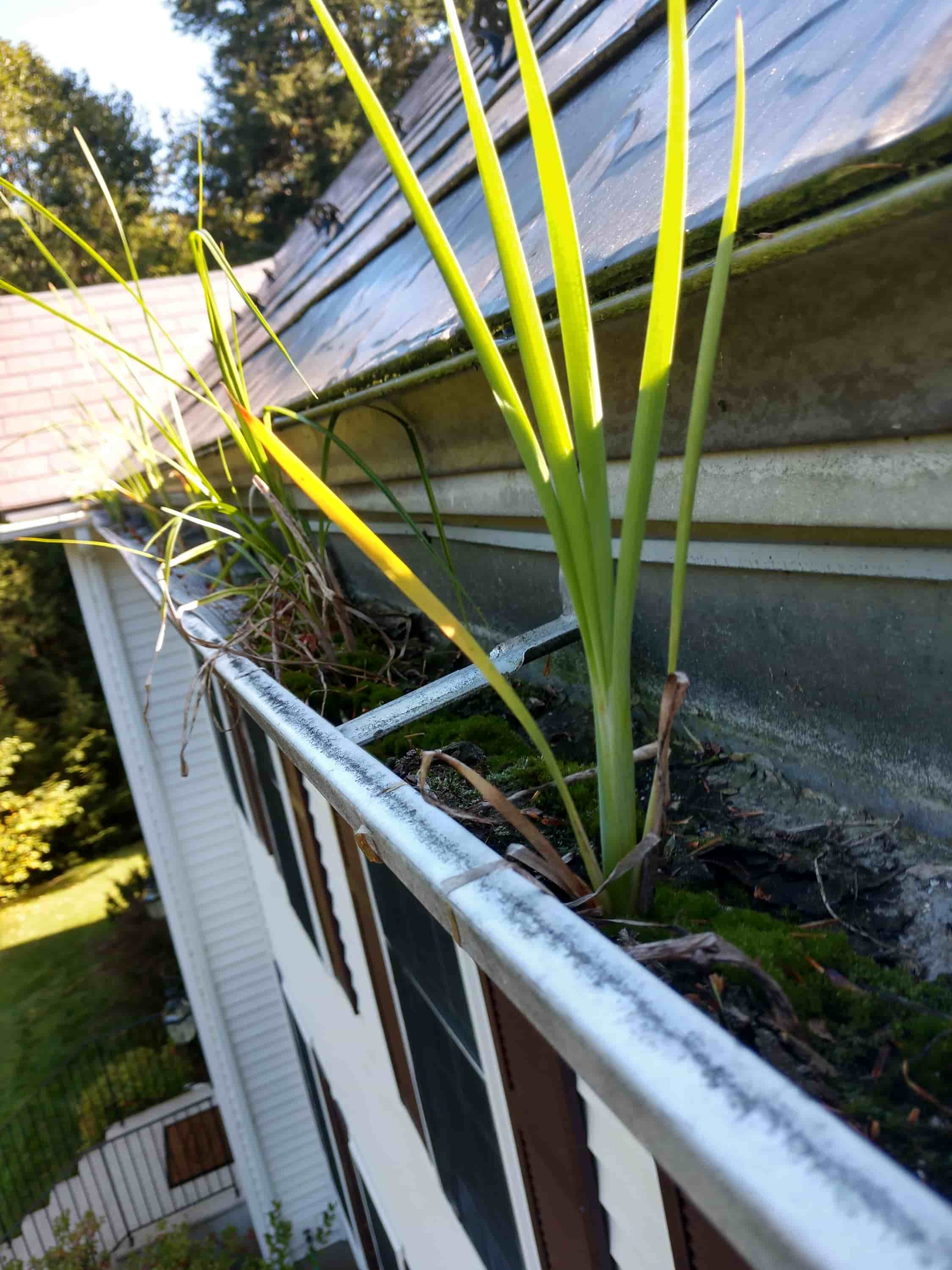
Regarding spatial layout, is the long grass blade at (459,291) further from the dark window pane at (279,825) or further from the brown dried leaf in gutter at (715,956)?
the dark window pane at (279,825)

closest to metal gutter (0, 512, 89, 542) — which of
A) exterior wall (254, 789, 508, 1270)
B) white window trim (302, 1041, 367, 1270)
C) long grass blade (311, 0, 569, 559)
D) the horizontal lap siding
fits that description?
the horizontal lap siding

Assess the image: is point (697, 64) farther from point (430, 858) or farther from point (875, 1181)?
point (875, 1181)

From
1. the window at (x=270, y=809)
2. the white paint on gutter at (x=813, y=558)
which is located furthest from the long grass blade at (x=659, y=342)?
the window at (x=270, y=809)

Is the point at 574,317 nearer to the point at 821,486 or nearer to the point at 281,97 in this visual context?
the point at 821,486

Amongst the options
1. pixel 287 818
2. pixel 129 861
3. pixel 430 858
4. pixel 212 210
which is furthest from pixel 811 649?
pixel 212 210

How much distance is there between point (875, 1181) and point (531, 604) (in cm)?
115

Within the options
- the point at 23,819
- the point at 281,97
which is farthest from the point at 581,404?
the point at 281,97

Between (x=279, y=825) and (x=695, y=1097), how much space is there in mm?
3722

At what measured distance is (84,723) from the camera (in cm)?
1421

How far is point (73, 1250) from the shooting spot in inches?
270

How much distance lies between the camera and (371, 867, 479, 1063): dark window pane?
1.91 meters

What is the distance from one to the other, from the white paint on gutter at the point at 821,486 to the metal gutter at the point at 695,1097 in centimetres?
43

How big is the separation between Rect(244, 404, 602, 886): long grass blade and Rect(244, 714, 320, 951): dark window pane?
295 cm

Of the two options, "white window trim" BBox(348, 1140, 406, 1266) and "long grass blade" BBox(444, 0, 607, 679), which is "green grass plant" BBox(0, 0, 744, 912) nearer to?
"long grass blade" BBox(444, 0, 607, 679)
